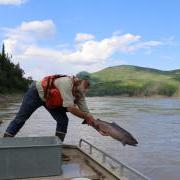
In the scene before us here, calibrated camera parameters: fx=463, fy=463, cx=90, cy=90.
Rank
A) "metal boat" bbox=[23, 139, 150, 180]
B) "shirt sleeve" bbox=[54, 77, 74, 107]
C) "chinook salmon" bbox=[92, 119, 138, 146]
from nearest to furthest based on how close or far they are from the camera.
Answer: "metal boat" bbox=[23, 139, 150, 180]
"chinook salmon" bbox=[92, 119, 138, 146]
"shirt sleeve" bbox=[54, 77, 74, 107]

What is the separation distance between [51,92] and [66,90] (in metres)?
0.44

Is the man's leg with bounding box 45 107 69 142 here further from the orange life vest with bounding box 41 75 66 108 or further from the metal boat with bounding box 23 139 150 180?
the metal boat with bounding box 23 139 150 180

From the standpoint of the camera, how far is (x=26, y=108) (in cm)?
846

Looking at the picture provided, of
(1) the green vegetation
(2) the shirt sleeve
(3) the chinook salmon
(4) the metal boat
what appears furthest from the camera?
(1) the green vegetation

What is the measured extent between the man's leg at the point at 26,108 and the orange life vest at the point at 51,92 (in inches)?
12.5

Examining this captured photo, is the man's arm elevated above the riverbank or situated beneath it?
elevated above

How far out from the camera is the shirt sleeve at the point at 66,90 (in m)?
7.53

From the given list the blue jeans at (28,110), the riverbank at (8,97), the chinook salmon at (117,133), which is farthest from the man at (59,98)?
the riverbank at (8,97)

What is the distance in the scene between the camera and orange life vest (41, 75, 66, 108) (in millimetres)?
7934

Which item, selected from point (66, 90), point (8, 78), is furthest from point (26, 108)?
point (8, 78)

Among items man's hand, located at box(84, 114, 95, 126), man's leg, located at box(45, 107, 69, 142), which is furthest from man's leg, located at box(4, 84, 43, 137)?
man's hand, located at box(84, 114, 95, 126)

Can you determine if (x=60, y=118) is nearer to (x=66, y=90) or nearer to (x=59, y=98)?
(x=59, y=98)

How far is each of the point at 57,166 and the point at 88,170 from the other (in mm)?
621

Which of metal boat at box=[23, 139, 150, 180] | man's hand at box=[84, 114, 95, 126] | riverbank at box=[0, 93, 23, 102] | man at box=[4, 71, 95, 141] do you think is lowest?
riverbank at box=[0, 93, 23, 102]
